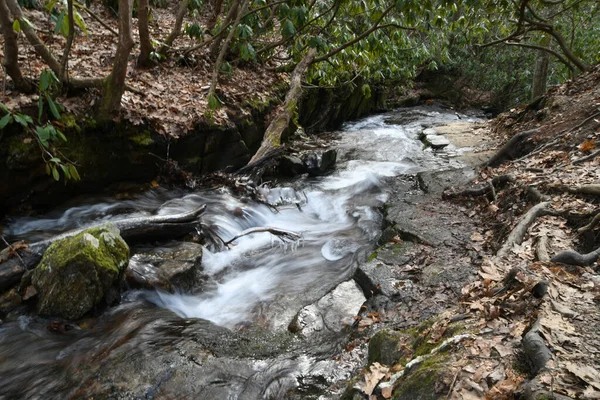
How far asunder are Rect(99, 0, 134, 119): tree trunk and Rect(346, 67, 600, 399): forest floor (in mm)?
4581

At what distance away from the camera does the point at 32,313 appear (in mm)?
4145

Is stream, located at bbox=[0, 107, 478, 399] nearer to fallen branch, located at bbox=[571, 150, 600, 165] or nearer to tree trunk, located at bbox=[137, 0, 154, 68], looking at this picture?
Answer: tree trunk, located at bbox=[137, 0, 154, 68]

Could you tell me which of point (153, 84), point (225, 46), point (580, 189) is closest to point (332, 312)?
point (580, 189)

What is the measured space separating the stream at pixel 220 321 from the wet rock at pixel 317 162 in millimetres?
1766

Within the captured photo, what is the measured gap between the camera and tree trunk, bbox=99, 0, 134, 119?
538 cm

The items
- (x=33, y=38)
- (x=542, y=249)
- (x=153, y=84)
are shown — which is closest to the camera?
(x=542, y=249)

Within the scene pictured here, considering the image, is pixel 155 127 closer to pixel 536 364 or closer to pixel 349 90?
pixel 536 364

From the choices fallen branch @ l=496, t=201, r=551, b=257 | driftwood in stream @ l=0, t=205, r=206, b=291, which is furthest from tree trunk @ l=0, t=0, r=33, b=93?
fallen branch @ l=496, t=201, r=551, b=257

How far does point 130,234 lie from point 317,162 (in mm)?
5333

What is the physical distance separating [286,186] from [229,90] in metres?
2.59

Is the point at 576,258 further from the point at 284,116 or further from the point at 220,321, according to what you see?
the point at 284,116

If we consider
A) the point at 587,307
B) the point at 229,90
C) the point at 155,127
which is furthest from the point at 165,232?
the point at 587,307

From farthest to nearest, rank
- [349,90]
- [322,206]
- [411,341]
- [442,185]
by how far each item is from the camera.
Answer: [349,90] < [322,206] < [442,185] < [411,341]

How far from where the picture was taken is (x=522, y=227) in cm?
426
